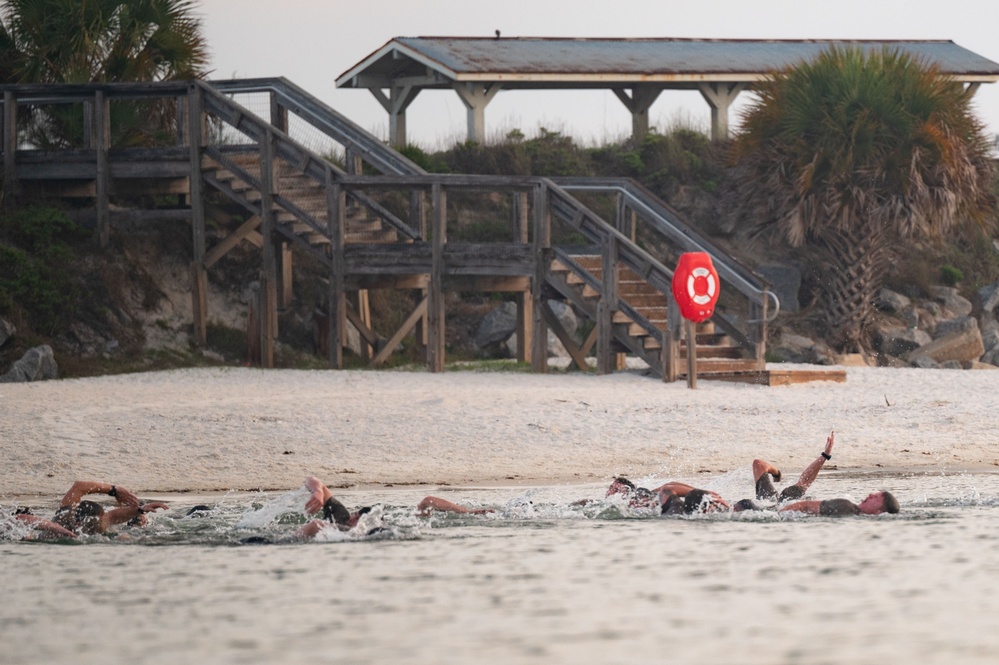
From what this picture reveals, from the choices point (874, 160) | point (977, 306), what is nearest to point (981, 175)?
point (874, 160)

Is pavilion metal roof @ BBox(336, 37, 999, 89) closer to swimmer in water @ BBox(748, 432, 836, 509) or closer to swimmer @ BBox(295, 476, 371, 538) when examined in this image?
swimmer in water @ BBox(748, 432, 836, 509)

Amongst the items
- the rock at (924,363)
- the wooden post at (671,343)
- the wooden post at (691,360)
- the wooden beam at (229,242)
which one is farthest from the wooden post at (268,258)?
the rock at (924,363)

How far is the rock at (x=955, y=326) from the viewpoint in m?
23.9

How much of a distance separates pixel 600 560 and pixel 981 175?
14971 millimetres

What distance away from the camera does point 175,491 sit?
12188mm

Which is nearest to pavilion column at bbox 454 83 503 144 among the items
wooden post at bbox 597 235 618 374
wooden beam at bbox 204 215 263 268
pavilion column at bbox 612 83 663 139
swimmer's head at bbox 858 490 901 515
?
pavilion column at bbox 612 83 663 139

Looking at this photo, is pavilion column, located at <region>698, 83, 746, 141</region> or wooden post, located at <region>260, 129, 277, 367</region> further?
pavilion column, located at <region>698, 83, 746, 141</region>

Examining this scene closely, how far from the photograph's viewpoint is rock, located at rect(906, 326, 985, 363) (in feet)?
77.0

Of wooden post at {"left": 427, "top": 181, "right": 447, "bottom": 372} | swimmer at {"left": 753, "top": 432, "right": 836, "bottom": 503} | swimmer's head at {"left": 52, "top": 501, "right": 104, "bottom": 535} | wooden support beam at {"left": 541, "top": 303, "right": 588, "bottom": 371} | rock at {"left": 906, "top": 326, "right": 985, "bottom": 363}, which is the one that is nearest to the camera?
swimmer's head at {"left": 52, "top": 501, "right": 104, "bottom": 535}

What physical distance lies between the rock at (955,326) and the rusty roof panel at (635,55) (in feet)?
14.2

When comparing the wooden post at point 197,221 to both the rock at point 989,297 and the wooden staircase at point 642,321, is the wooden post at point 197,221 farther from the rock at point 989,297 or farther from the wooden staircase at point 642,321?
the rock at point 989,297

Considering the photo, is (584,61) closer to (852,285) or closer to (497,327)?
(497,327)

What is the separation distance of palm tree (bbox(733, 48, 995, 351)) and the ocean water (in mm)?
11280

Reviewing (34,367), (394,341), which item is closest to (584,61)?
(394,341)
